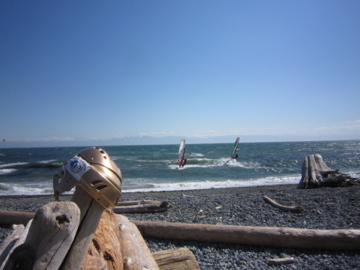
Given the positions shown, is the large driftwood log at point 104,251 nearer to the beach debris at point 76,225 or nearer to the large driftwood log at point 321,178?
the beach debris at point 76,225

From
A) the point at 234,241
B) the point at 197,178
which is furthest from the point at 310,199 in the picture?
the point at 197,178

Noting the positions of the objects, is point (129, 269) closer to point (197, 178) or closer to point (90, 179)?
point (90, 179)

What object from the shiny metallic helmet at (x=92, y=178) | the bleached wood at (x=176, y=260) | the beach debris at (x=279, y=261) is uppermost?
the shiny metallic helmet at (x=92, y=178)

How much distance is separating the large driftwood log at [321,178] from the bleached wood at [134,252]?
1141 cm

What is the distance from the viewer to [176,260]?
266cm

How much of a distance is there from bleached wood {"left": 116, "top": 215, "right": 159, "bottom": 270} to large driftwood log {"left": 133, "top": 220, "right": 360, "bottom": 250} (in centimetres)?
160

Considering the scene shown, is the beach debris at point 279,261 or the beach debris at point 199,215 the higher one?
the beach debris at point 279,261

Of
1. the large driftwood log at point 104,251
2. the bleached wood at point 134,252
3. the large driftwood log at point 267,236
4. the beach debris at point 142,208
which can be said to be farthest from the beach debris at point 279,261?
the beach debris at point 142,208

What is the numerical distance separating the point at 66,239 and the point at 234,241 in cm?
322

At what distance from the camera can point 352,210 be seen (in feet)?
19.5

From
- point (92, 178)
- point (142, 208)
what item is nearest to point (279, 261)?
point (92, 178)

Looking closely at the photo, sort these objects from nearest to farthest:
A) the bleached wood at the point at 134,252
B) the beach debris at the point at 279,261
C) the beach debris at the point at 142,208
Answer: the bleached wood at the point at 134,252 → the beach debris at the point at 279,261 → the beach debris at the point at 142,208

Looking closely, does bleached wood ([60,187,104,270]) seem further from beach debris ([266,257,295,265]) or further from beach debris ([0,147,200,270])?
beach debris ([266,257,295,265])

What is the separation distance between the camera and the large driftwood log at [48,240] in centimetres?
128
